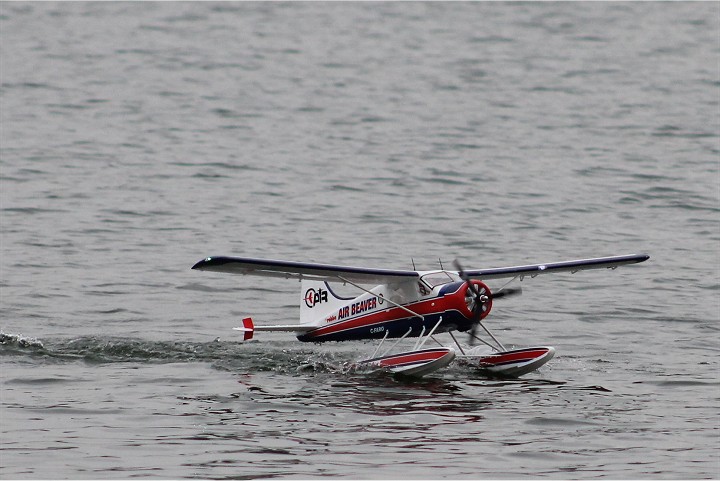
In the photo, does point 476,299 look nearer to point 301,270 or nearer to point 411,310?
point 411,310

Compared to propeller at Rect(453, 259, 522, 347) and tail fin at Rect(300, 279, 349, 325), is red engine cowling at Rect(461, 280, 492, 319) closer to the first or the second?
propeller at Rect(453, 259, 522, 347)

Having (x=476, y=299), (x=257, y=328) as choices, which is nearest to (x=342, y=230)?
(x=257, y=328)

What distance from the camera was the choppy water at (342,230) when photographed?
54.4 feet

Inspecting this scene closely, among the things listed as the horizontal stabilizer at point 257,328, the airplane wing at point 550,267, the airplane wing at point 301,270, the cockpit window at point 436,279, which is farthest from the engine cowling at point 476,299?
the horizontal stabilizer at point 257,328

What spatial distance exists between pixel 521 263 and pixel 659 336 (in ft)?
21.6

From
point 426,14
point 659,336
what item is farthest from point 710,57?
point 659,336

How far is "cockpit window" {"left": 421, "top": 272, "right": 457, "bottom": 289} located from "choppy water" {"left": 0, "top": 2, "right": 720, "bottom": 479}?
158cm

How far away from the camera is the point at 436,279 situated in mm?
20109

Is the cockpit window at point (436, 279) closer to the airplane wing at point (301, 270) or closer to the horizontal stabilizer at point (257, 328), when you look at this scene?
the airplane wing at point (301, 270)

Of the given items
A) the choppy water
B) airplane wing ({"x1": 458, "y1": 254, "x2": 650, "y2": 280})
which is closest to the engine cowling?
airplane wing ({"x1": 458, "y1": 254, "x2": 650, "y2": 280})

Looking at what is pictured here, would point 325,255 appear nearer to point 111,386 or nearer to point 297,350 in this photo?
point 297,350

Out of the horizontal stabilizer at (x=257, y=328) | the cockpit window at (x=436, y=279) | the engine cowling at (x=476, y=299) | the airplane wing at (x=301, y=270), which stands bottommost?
the horizontal stabilizer at (x=257, y=328)

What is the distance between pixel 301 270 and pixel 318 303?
10.3ft

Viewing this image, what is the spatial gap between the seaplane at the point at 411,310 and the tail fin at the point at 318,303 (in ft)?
0.08
